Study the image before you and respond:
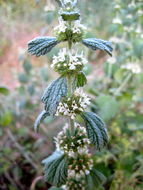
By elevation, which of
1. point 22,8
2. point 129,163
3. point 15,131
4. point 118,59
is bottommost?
point 129,163

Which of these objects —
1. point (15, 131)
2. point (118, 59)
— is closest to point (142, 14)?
point (118, 59)

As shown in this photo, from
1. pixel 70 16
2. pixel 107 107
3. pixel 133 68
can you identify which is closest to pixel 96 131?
pixel 70 16

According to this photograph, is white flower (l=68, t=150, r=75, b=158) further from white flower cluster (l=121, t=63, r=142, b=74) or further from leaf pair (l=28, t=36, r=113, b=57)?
white flower cluster (l=121, t=63, r=142, b=74)

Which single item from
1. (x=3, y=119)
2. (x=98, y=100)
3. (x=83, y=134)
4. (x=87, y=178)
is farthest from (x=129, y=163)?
(x=3, y=119)

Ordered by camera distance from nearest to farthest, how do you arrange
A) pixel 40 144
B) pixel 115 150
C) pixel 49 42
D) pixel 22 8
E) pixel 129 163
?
pixel 49 42
pixel 129 163
pixel 115 150
pixel 40 144
pixel 22 8

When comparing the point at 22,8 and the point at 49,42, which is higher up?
the point at 22,8

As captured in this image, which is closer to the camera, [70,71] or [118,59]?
[70,71]

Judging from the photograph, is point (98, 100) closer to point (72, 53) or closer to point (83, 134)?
point (83, 134)

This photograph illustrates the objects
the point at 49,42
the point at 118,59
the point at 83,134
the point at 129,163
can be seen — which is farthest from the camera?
the point at 118,59
